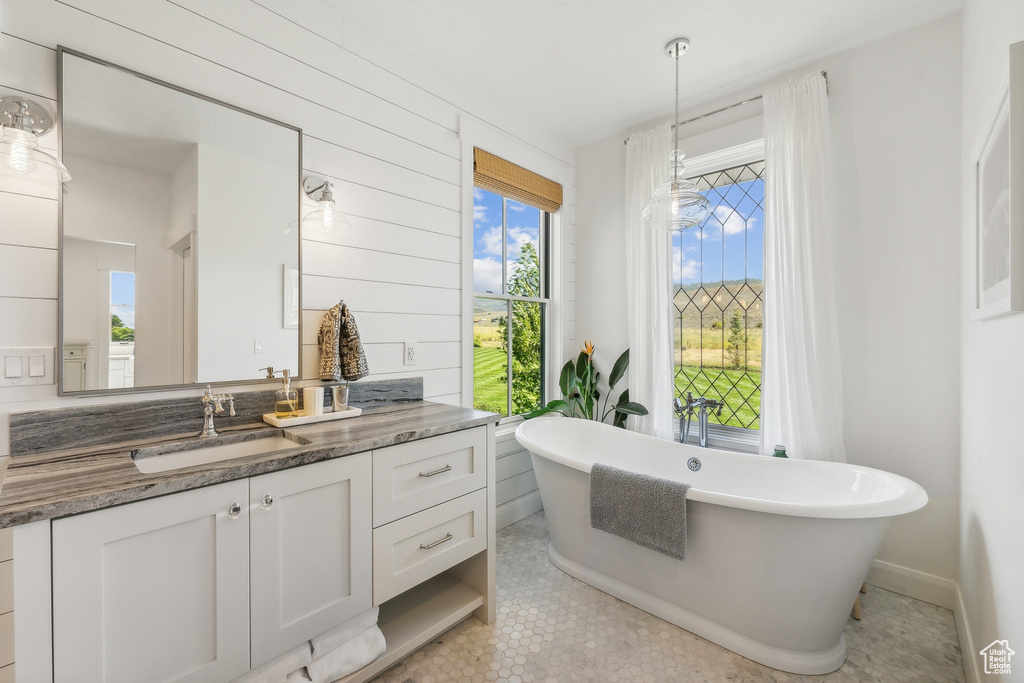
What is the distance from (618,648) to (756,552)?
65 cm

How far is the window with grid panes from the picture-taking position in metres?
2.71

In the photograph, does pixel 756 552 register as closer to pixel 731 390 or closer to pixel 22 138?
pixel 731 390

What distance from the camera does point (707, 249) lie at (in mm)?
2896

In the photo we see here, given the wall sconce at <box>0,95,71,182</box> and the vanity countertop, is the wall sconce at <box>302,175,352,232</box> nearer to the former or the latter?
the wall sconce at <box>0,95,71,182</box>

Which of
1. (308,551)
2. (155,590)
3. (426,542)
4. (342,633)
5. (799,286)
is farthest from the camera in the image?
(799,286)

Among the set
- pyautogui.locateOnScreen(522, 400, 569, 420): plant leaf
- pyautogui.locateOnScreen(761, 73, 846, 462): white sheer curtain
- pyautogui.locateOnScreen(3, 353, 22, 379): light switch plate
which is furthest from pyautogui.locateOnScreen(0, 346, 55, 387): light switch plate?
pyautogui.locateOnScreen(761, 73, 846, 462): white sheer curtain

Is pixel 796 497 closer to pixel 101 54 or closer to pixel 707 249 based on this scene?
pixel 707 249

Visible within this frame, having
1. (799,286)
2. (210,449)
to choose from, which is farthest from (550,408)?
(210,449)

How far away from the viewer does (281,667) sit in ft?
4.31

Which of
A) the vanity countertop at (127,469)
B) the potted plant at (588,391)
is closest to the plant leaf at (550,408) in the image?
the potted plant at (588,391)

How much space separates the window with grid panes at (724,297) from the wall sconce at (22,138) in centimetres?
291

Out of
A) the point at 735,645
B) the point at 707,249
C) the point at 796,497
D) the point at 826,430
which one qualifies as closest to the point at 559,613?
the point at 735,645

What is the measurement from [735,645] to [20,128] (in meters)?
2.91

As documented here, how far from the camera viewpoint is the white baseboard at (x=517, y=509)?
2.85m
